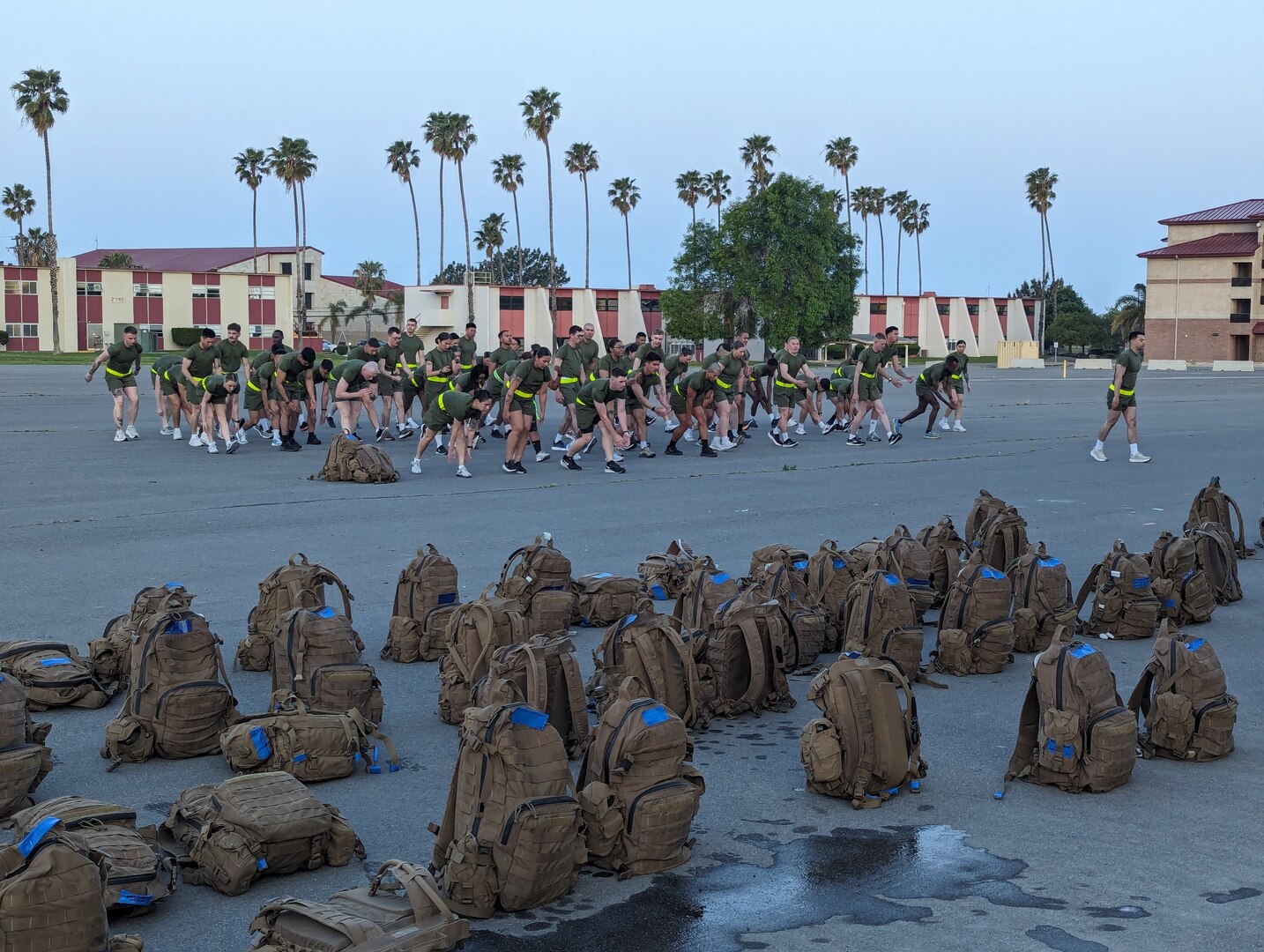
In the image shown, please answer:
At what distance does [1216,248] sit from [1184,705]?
96.9 meters

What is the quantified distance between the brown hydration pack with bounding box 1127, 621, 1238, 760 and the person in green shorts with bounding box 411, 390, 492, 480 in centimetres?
1267

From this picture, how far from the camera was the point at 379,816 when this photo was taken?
6.00 meters

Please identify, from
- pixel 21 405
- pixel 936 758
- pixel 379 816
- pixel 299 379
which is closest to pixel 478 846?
pixel 379 816

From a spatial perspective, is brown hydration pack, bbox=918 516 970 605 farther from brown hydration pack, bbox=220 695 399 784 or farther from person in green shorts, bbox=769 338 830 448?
person in green shorts, bbox=769 338 830 448

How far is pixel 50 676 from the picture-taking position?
758 centimetres

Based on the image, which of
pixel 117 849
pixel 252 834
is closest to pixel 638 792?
pixel 252 834

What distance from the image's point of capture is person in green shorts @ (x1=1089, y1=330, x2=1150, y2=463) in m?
21.0

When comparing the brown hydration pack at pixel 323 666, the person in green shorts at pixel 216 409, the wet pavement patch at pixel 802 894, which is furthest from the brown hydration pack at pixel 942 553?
the person in green shorts at pixel 216 409

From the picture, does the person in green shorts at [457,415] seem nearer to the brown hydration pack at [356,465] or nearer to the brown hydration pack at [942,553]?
the brown hydration pack at [356,465]

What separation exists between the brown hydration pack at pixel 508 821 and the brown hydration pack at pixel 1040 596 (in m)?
4.92

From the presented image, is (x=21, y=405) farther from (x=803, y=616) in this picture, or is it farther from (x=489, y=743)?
(x=489, y=743)

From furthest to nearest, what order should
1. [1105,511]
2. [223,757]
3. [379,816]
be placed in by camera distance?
[1105,511] → [223,757] → [379,816]

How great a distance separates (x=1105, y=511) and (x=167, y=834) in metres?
12.9

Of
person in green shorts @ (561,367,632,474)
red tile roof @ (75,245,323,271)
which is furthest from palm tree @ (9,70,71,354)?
person in green shorts @ (561,367,632,474)
